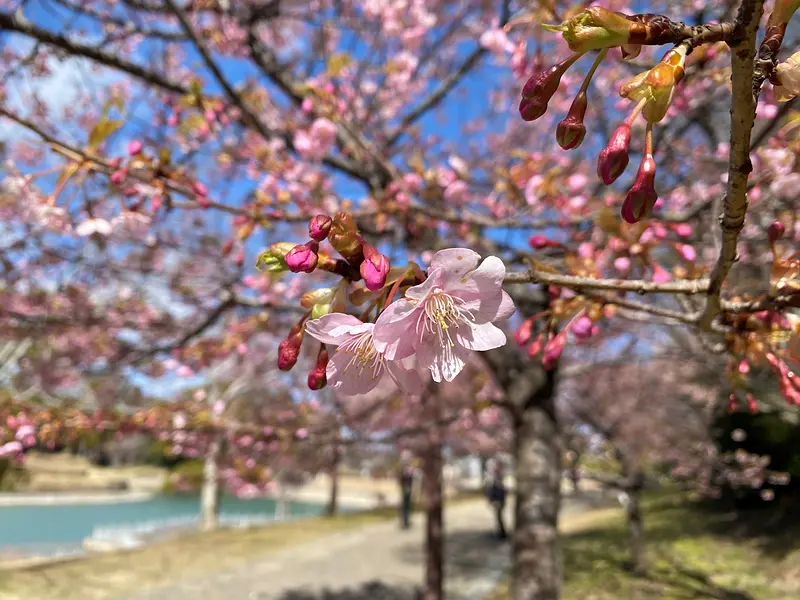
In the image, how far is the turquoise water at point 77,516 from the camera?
1410 centimetres

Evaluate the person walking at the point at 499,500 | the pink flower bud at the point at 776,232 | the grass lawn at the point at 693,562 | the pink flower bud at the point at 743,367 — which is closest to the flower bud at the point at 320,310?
the pink flower bud at the point at 776,232

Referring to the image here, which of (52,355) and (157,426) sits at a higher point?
(52,355)

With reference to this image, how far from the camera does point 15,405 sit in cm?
275

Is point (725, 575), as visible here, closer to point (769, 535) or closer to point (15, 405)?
point (769, 535)

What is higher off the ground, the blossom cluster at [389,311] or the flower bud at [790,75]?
the flower bud at [790,75]

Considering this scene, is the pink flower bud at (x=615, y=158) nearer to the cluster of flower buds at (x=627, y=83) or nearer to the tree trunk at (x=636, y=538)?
the cluster of flower buds at (x=627, y=83)

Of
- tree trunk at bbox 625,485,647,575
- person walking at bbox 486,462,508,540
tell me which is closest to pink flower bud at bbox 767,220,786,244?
tree trunk at bbox 625,485,647,575

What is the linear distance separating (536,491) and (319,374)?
2857mm

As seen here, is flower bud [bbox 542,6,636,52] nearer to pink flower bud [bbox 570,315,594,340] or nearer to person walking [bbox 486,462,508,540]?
pink flower bud [bbox 570,315,594,340]

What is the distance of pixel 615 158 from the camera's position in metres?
0.58

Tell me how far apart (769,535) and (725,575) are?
1.84 meters

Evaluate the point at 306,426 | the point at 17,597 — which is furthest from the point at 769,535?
the point at 17,597

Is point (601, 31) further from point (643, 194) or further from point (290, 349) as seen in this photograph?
point (290, 349)

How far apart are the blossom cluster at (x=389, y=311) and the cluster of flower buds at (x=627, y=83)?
195 mm
